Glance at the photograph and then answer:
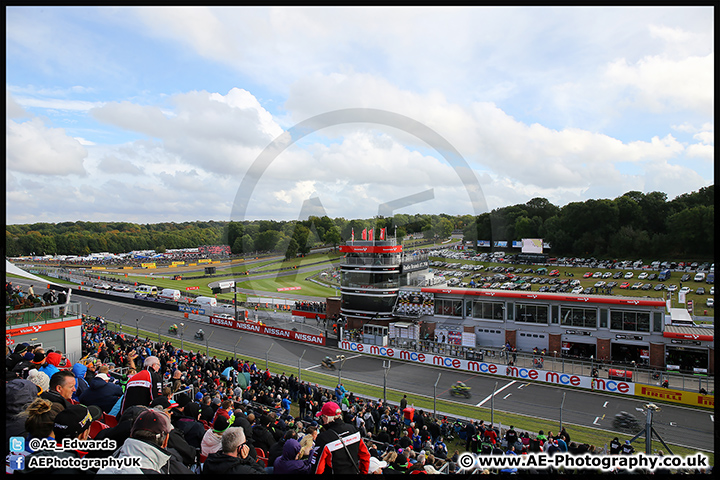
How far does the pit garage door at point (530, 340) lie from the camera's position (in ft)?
88.5

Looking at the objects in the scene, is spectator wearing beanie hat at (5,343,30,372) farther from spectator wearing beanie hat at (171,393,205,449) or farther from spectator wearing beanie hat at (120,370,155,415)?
spectator wearing beanie hat at (120,370,155,415)

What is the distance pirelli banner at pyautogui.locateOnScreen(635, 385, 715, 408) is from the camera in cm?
1870

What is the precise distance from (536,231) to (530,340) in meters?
76.2

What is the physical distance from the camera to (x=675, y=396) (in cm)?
1936

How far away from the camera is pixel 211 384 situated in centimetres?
1354

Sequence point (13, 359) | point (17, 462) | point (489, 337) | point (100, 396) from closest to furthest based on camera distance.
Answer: point (17, 462), point (100, 396), point (13, 359), point (489, 337)

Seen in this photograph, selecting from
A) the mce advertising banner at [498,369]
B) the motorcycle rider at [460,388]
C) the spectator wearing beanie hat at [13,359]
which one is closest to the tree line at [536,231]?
the mce advertising banner at [498,369]

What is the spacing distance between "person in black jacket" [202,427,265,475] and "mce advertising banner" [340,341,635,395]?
22235mm

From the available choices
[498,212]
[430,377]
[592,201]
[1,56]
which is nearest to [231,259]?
[498,212]

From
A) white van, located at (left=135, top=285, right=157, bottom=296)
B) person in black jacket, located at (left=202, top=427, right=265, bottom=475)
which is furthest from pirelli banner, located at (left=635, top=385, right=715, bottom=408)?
white van, located at (left=135, top=285, right=157, bottom=296)

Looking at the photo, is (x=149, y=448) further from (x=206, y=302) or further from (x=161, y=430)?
(x=206, y=302)

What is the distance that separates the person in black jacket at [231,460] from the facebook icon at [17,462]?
1.92 meters

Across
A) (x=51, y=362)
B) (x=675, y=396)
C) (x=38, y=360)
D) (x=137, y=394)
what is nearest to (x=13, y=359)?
(x=38, y=360)

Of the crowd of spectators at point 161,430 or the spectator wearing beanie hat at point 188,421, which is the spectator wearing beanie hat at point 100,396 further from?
the spectator wearing beanie hat at point 188,421
